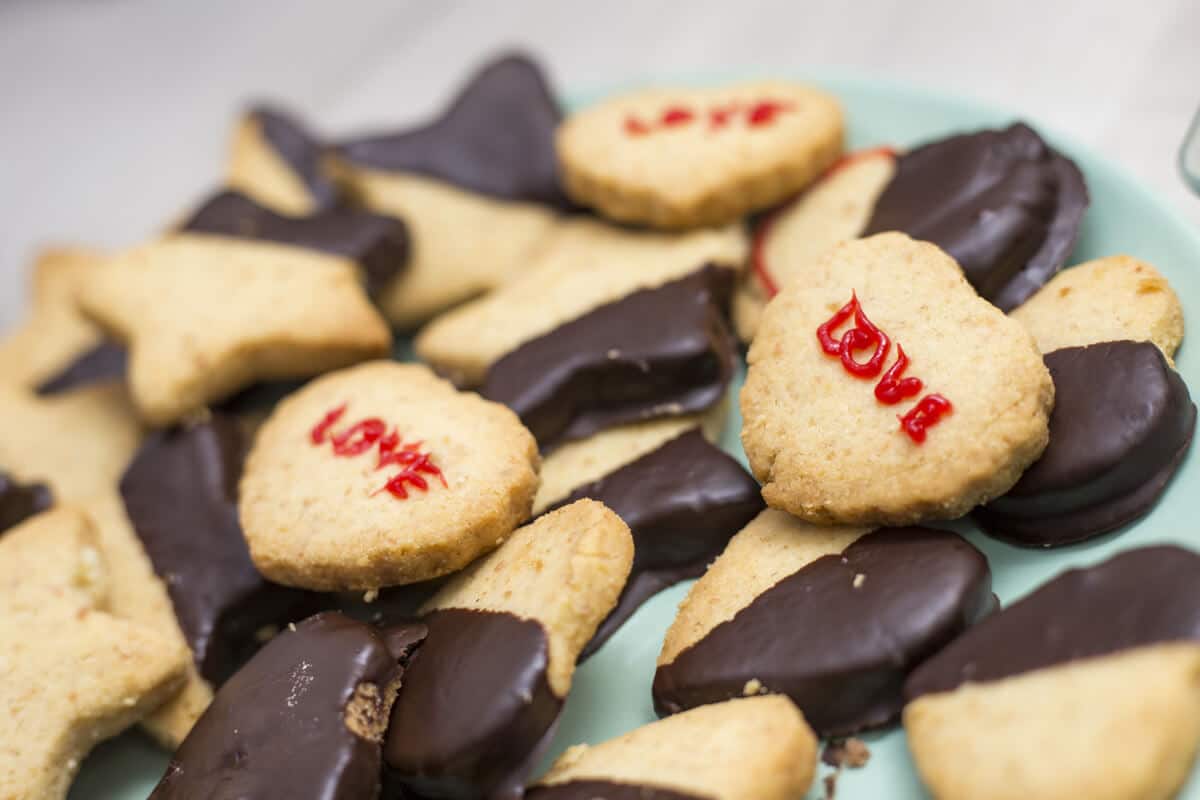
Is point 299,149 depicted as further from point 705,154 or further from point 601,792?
point 601,792

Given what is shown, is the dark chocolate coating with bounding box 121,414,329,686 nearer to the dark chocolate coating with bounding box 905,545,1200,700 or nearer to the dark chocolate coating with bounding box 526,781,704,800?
the dark chocolate coating with bounding box 526,781,704,800

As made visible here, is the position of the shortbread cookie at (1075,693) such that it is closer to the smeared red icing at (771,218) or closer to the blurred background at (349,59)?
the smeared red icing at (771,218)

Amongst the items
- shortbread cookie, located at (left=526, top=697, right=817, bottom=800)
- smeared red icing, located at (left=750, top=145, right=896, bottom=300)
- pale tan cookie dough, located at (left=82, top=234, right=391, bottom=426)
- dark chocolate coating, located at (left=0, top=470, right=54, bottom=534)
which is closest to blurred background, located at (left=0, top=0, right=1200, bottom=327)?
smeared red icing, located at (left=750, top=145, right=896, bottom=300)

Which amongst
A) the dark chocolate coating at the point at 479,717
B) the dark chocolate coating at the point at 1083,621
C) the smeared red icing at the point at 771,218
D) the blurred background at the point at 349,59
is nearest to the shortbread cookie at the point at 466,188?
the smeared red icing at the point at 771,218

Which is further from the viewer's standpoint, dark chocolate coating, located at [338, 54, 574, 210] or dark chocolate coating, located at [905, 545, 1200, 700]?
dark chocolate coating, located at [338, 54, 574, 210]

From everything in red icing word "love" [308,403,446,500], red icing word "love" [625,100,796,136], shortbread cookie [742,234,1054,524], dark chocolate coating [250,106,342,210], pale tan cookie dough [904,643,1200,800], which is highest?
red icing word "love" [625,100,796,136]

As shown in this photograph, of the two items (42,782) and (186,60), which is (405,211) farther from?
(186,60)

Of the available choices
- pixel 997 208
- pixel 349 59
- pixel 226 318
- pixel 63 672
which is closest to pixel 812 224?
pixel 997 208
